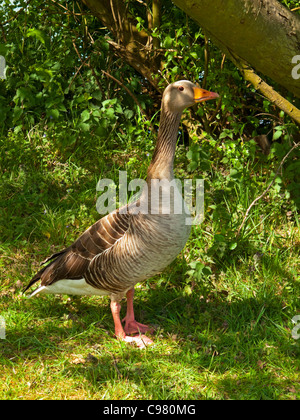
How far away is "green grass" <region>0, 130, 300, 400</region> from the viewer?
3252 millimetres

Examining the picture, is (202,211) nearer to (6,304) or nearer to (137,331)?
(137,331)

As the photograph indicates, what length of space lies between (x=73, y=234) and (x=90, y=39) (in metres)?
2.76

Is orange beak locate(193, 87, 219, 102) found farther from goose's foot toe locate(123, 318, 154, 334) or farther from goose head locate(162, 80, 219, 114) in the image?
goose's foot toe locate(123, 318, 154, 334)

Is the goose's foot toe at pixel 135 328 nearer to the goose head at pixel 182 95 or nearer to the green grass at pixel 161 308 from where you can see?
the green grass at pixel 161 308

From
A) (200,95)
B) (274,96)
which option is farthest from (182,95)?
(274,96)

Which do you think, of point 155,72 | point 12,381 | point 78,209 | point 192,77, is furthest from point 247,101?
point 12,381

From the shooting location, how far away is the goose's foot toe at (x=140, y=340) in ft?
11.9

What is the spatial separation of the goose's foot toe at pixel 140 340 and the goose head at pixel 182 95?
1682 mm

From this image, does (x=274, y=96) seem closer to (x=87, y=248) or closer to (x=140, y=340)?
(x=87, y=248)

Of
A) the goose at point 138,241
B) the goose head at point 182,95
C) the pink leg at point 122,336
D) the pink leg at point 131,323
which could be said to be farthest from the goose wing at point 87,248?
the goose head at point 182,95

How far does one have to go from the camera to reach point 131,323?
12.8ft

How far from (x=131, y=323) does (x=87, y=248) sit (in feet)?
2.27

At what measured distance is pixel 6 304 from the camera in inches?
163

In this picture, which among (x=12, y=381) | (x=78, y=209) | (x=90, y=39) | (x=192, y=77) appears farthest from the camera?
(x=90, y=39)
